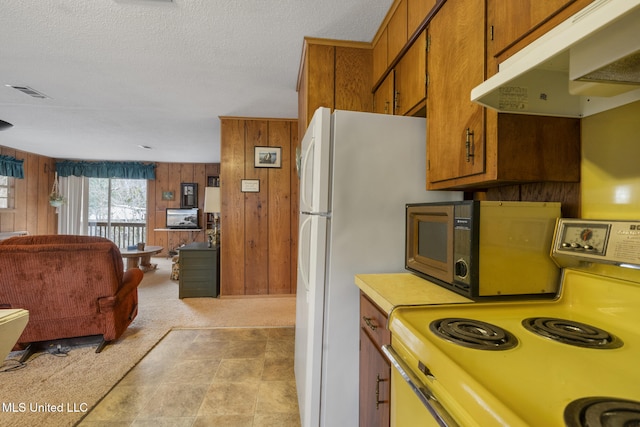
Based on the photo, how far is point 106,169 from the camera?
22.6ft

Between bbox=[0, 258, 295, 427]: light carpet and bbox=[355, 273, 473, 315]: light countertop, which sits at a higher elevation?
bbox=[355, 273, 473, 315]: light countertop

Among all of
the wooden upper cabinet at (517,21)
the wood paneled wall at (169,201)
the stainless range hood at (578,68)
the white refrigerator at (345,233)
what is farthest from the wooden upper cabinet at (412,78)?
the wood paneled wall at (169,201)

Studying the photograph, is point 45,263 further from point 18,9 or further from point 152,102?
point 152,102

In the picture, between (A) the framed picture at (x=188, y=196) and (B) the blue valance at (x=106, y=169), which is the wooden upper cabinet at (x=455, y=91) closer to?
(A) the framed picture at (x=188, y=196)

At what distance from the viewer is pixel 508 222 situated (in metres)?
0.98

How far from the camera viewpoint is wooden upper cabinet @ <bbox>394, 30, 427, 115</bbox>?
1.40 m

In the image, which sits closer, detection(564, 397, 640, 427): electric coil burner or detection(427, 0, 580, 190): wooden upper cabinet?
detection(564, 397, 640, 427): electric coil burner

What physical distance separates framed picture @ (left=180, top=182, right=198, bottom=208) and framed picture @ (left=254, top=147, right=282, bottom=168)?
407cm

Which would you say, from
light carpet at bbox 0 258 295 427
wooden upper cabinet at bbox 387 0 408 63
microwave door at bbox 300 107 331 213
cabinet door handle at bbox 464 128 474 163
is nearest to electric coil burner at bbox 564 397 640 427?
cabinet door handle at bbox 464 128 474 163

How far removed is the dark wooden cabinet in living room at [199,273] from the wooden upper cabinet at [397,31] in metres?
3.09

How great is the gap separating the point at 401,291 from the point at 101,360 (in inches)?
95.4

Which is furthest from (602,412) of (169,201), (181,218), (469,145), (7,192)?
(7,192)

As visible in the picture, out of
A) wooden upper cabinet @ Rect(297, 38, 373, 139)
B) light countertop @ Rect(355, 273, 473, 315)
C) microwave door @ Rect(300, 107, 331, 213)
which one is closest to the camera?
light countertop @ Rect(355, 273, 473, 315)

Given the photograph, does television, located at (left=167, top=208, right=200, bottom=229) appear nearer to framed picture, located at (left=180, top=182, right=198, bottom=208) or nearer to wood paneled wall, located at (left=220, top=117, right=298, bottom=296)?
Answer: framed picture, located at (left=180, top=182, right=198, bottom=208)
